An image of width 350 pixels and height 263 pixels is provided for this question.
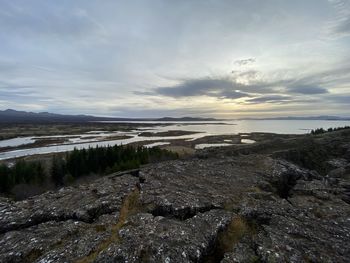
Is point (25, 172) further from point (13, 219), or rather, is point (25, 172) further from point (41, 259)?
point (41, 259)

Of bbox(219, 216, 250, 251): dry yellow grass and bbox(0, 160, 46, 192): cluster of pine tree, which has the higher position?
bbox(219, 216, 250, 251): dry yellow grass

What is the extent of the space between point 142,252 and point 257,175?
52.7ft

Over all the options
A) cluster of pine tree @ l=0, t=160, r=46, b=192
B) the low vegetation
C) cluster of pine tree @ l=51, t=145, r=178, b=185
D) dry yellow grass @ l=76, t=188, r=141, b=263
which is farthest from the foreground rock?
cluster of pine tree @ l=51, t=145, r=178, b=185

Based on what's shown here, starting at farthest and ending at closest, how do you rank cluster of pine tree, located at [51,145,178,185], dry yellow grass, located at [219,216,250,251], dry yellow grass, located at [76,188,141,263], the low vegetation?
cluster of pine tree, located at [51,145,178,185]
the low vegetation
dry yellow grass, located at [219,216,250,251]
dry yellow grass, located at [76,188,141,263]

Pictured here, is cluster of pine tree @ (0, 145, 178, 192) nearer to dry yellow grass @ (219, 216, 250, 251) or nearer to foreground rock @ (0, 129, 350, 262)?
foreground rock @ (0, 129, 350, 262)

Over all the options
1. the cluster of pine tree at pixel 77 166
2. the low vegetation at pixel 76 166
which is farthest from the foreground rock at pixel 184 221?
the cluster of pine tree at pixel 77 166

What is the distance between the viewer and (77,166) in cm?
5353

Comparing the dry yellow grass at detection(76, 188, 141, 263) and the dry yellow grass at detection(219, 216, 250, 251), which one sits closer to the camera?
the dry yellow grass at detection(76, 188, 141, 263)

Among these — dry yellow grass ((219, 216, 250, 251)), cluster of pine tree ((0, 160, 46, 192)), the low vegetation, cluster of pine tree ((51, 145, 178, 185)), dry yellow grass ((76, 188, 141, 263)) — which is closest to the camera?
dry yellow grass ((76, 188, 141, 263))

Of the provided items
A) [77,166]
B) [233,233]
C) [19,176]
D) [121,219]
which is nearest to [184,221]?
[233,233]

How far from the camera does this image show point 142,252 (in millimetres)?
12148

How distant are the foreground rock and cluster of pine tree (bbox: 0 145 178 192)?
27.7m

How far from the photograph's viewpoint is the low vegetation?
149ft

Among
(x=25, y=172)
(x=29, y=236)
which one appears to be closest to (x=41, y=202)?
(x=29, y=236)
